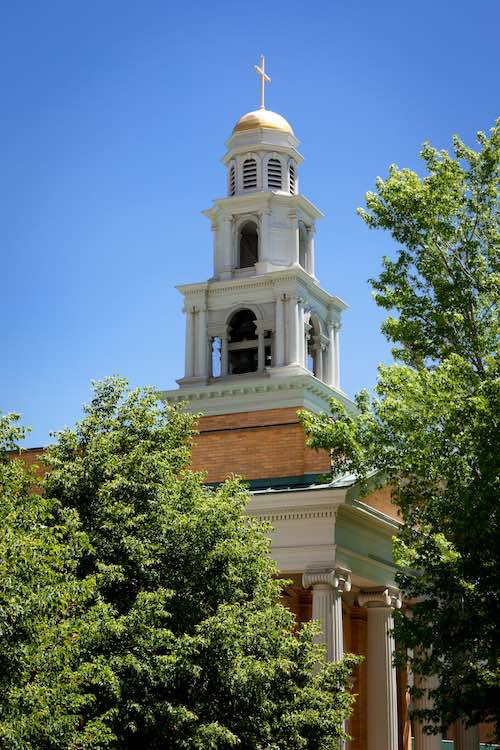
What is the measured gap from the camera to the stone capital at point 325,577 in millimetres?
30922

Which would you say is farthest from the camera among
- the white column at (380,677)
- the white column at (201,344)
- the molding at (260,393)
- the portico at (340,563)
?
the white column at (201,344)

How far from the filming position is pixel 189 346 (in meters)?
56.2

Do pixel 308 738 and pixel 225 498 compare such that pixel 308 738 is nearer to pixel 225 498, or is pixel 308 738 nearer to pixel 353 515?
pixel 225 498

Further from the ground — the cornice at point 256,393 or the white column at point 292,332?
the white column at point 292,332

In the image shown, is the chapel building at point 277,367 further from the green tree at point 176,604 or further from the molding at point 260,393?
the green tree at point 176,604

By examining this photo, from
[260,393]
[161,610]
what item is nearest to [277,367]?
[260,393]

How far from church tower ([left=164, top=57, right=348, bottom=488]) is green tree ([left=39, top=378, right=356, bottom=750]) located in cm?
2833

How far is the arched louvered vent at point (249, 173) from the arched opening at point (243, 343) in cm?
683

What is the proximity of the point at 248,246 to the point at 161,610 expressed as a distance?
40.8 m

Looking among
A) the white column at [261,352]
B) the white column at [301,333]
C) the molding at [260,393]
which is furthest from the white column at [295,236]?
the molding at [260,393]

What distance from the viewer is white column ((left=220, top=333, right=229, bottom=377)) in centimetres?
5462

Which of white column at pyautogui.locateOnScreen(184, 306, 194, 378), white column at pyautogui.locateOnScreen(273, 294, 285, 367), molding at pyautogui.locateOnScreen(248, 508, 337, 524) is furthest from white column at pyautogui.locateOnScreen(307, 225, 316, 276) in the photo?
molding at pyautogui.locateOnScreen(248, 508, 337, 524)

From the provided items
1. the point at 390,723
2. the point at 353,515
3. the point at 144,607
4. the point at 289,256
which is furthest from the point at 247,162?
the point at 144,607

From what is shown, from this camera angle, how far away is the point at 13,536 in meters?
16.3
